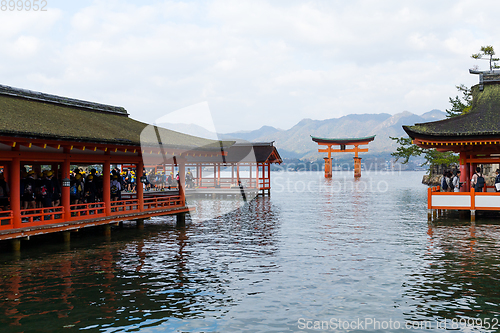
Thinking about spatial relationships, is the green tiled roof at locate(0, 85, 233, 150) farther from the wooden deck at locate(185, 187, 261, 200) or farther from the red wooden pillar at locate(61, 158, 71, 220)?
the wooden deck at locate(185, 187, 261, 200)

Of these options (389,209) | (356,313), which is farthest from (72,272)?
(389,209)

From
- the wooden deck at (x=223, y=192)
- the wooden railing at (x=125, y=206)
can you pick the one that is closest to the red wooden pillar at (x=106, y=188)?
the wooden railing at (x=125, y=206)

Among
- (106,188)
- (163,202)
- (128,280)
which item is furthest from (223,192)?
(128,280)

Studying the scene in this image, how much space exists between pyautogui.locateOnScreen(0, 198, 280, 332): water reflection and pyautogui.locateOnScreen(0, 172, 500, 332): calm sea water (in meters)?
0.03

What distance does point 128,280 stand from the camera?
12758 millimetres

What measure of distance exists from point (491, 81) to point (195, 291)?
82.7 ft

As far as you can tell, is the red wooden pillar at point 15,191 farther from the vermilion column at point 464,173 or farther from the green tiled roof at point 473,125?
the vermilion column at point 464,173

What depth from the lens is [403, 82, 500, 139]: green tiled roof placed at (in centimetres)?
2383

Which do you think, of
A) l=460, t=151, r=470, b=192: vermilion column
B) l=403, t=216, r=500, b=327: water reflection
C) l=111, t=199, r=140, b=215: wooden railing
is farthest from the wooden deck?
l=403, t=216, r=500, b=327: water reflection

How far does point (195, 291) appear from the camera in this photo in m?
11.7

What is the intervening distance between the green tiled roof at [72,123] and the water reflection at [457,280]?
509 inches

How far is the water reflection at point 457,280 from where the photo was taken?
10055 mm

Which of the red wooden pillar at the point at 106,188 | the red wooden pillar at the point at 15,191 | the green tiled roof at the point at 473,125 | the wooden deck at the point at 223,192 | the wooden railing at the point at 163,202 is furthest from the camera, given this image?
the wooden deck at the point at 223,192

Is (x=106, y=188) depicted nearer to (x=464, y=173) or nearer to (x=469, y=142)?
(x=469, y=142)
